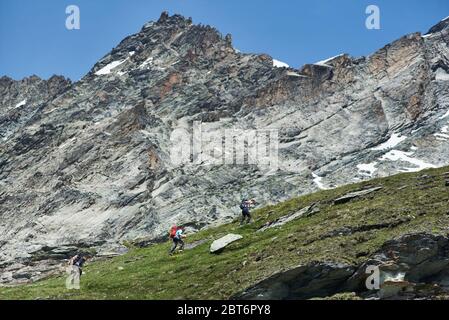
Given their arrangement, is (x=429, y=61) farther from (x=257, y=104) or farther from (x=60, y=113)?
(x=60, y=113)

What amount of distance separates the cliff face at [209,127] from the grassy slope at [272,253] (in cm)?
4009

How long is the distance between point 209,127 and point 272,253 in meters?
112

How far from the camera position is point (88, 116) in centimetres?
16475

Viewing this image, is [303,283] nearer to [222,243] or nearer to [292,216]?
[222,243]

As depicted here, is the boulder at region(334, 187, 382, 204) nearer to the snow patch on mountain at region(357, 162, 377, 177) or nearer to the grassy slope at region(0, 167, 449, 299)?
the grassy slope at region(0, 167, 449, 299)

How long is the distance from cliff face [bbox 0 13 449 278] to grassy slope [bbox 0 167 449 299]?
4009 cm

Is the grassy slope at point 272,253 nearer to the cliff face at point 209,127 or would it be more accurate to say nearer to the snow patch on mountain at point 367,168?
the cliff face at point 209,127

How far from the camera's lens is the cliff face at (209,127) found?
11212 cm

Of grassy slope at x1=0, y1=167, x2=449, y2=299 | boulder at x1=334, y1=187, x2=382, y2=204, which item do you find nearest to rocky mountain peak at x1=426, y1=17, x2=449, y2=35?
boulder at x1=334, y1=187, x2=382, y2=204

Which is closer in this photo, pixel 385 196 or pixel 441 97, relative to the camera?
pixel 385 196

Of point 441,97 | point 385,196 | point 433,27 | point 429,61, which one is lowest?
point 385,196

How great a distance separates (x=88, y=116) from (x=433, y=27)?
10176 centimetres

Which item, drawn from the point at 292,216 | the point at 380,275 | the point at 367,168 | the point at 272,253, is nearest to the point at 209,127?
the point at 367,168

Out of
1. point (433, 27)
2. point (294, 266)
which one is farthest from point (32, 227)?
point (433, 27)
